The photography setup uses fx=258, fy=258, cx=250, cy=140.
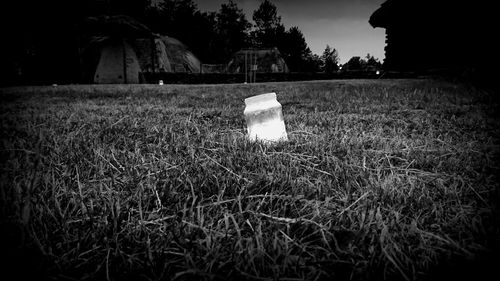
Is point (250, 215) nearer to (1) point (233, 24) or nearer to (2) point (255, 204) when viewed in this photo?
(2) point (255, 204)

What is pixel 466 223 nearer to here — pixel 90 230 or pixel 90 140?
pixel 90 230

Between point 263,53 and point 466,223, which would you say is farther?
point 263,53

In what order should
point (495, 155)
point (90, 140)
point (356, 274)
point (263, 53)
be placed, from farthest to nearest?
point (263, 53) → point (90, 140) → point (495, 155) → point (356, 274)

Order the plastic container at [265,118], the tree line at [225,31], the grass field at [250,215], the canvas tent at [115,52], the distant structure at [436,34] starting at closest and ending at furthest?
the grass field at [250,215]
the plastic container at [265,118]
the distant structure at [436,34]
the canvas tent at [115,52]
the tree line at [225,31]

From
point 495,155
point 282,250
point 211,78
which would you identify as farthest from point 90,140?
point 211,78

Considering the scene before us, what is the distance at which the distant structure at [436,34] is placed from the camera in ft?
27.8

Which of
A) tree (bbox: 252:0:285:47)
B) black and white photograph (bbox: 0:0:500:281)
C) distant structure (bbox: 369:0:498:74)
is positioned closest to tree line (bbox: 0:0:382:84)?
tree (bbox: 252:0:285:47)

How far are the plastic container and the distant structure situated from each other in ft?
28.0

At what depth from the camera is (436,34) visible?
34.4ft

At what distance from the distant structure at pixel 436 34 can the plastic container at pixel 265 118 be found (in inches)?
336

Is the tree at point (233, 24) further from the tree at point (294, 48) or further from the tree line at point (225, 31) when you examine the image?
the tree at point (294, 48)

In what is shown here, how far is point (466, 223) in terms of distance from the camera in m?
0.68

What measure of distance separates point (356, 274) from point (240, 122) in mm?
1927

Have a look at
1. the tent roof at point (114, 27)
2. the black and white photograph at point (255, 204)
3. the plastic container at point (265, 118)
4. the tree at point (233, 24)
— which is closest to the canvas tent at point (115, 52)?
the tent roof at point (114, 27)
